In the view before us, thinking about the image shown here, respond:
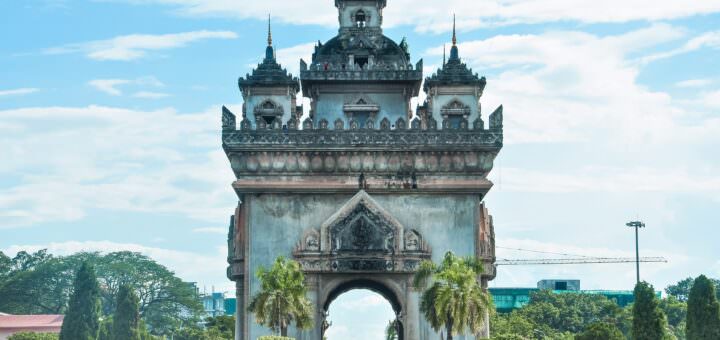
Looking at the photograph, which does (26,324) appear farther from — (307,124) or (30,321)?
(307,124)

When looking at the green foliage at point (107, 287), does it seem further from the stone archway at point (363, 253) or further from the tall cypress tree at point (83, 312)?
the stone archway at point (363, 253)

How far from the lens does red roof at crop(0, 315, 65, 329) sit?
406 ft

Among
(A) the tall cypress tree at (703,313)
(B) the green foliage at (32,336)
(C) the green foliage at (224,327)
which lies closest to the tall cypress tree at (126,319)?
(B) the green foliage at (32,336)

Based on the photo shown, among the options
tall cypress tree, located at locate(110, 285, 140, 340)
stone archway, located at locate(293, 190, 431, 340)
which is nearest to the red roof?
tall cypress tree, located at locate(110, 285, 140, 340)

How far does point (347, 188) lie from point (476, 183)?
5589mm

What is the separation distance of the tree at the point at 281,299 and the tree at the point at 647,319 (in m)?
30.1

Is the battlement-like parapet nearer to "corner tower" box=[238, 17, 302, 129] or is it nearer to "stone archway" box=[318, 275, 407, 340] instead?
"corner tower" box=[238, 17, 302, 129]

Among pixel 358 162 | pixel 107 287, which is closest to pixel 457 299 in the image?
pixel 358 162

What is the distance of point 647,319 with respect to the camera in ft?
260

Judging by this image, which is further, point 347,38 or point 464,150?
point 347,38

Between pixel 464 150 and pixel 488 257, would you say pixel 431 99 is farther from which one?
pixel 488 257

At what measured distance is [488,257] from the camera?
197 feet

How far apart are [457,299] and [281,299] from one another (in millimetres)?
7069

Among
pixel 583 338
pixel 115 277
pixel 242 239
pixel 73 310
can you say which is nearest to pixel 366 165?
pixel 242 239
